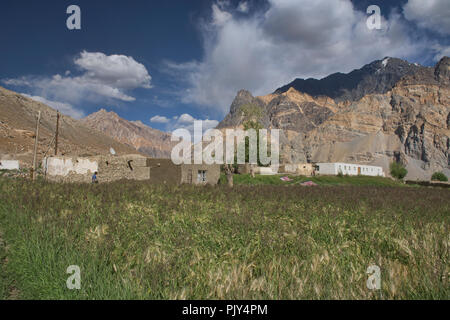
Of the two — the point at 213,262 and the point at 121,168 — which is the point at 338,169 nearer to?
the point at 121,168

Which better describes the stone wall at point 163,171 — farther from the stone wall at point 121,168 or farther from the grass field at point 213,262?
the grass field at point 213,262

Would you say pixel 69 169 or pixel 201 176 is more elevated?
pixel 69 169

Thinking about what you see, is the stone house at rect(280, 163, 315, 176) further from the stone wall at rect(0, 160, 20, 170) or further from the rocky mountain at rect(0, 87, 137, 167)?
the stone wall at rect(0, 160, 20, 170)

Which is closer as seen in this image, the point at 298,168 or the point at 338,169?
the point at 298,168

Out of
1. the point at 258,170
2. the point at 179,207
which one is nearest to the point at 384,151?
the point at 258,170

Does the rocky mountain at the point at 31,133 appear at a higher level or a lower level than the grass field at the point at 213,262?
higher

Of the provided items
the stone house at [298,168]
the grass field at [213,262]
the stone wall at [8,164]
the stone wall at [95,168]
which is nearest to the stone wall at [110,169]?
the stone wall at [95,168]

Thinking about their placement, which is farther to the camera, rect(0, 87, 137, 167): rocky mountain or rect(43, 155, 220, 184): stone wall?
rect(0, 87, 137, 167): rocky mountain

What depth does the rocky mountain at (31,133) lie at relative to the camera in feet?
182

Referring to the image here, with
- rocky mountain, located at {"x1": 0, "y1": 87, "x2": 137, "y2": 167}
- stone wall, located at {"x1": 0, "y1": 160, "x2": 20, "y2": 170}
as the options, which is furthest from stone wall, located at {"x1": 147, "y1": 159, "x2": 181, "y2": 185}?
stone wall, located at {"x1": 0, "y1": 160, "x2": 20, "y2": 170}

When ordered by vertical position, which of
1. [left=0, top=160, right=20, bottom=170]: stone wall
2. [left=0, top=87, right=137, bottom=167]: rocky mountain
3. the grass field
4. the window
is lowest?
the grass field

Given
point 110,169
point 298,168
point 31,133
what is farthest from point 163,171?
point 31,133

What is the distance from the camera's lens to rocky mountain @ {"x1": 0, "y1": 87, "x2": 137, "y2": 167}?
182ft

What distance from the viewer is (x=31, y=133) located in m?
68.2
